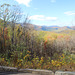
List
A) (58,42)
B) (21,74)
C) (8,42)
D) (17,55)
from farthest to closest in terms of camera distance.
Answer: (58,42)
(8,42)
(17,55)
(21,74)

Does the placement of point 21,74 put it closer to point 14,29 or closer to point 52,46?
point 14,29

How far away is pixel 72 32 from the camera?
8.28 metres

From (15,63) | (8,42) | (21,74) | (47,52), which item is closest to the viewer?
(21,74)

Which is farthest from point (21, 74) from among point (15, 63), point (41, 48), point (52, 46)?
point (52, 46)

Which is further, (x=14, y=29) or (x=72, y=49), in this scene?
(x=72, y=49)

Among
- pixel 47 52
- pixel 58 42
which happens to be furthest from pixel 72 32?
pixel 47 52

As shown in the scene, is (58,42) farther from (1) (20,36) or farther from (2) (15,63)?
(2) (15,63)

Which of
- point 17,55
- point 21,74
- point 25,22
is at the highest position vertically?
point 25,22

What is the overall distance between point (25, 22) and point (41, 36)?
149 cm

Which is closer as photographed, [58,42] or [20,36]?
[20,36]

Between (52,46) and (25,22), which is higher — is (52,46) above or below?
below

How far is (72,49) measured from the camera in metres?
8.53

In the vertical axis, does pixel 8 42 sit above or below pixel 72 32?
below

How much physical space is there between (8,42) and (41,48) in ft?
7.41
